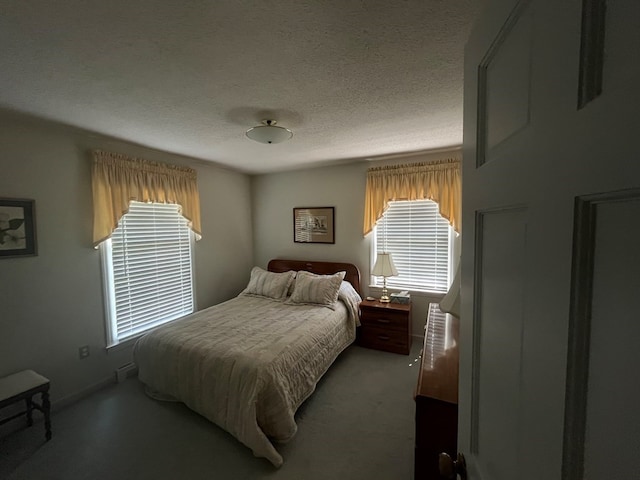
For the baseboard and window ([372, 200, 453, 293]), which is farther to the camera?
window ([372, 200, 453, 293])

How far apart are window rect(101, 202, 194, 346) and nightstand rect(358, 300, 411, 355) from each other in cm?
226

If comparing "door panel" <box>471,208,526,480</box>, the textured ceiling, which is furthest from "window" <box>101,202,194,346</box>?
"door panel" <box>471,208,526,480</box>

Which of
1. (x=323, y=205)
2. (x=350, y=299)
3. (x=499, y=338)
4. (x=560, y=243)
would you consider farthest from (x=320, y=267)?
(x=560, y=243)

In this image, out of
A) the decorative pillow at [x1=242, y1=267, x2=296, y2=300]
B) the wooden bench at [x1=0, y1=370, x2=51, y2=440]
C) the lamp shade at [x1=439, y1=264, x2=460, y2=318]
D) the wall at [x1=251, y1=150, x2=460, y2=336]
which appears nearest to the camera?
the lamp shade at [x1=439, y1=264, x2=460, y2=318]

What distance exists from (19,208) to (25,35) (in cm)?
151

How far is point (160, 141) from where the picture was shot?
265 cm

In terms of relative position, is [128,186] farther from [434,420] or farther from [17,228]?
[434,420]

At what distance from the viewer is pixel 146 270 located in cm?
297

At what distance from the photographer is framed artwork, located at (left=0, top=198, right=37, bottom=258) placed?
6.57ft

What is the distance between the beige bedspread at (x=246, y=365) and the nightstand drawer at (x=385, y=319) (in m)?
0.57

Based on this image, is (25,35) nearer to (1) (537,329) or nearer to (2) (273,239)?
(1) (537,329)

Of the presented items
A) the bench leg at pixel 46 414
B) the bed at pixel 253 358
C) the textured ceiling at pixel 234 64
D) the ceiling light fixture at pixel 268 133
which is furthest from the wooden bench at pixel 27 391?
the ceiling light fixture at pixel 268 133

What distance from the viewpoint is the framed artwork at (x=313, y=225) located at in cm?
388

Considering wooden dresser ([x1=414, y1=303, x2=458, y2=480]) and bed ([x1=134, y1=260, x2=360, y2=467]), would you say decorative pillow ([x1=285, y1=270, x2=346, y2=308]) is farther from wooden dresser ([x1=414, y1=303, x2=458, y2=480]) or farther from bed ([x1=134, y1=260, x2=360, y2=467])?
wooden dresser ([x1=414, y1=303, x2=458, y2=480])
